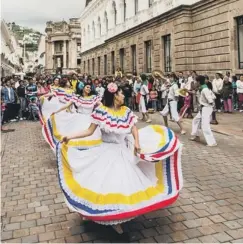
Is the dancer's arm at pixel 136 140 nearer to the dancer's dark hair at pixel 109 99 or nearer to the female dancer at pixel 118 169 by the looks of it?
the female dancer at pixel 118 169

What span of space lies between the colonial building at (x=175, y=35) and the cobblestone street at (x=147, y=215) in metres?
9.80

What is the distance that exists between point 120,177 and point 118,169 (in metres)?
0.12

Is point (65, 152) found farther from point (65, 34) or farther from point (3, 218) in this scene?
point (65, 34)

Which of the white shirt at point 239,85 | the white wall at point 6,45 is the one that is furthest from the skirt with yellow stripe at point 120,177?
the white wall at point 6,45

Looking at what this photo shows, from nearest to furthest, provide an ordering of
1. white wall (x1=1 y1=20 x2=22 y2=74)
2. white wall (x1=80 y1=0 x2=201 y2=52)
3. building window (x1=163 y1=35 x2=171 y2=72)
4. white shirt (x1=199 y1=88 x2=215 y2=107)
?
white shirt (x1=199 y1=88 x2=215 y2=107) → building window (x1=163 y1=35 x2=171 y2=72) → white wall (x1=80 y1=0 x2=201 y2=52) → white wall (x1=1 y1=20 x2=22 y2=74)

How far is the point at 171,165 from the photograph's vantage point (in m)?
4.30

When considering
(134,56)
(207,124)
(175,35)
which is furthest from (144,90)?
(134,56)

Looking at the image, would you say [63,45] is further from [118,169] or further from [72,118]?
[118,169]

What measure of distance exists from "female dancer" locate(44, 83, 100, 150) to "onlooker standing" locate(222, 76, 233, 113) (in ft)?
26.8

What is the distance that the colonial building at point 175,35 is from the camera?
53.5 ft

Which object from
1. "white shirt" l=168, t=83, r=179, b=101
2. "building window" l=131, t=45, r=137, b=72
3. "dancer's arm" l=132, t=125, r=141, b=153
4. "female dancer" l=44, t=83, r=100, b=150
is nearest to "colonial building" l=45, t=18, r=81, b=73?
"building window" l=131, t=45, r=137, b=72

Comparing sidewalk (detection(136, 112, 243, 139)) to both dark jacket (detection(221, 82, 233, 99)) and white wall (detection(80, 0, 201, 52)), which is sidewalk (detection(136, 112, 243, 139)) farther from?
white wall (detection(80, 0, 201, 52))

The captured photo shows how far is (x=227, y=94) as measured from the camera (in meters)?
15.1

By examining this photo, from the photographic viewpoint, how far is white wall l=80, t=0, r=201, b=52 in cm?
2227
